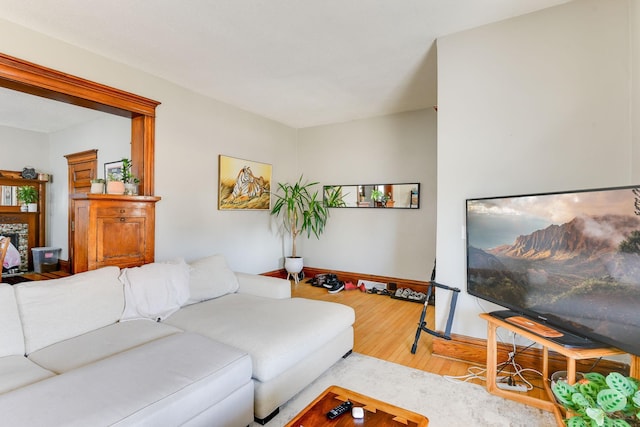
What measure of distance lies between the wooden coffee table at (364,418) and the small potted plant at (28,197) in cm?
664

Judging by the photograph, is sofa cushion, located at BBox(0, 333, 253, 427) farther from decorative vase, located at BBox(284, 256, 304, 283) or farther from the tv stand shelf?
decorative vase, located at BBox(284, 256, 304, 283)

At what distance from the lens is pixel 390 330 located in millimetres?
3271

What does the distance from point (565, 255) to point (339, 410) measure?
4.95 feet

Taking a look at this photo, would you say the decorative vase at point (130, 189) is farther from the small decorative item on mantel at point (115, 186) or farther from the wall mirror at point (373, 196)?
the wall mirror at point (373, 196)

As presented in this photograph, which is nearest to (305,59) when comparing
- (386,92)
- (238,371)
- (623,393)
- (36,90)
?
(386,92)

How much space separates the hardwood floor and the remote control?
1.36 meters

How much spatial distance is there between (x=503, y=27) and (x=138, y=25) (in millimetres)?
2921

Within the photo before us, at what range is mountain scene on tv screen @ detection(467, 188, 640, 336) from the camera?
1450mm

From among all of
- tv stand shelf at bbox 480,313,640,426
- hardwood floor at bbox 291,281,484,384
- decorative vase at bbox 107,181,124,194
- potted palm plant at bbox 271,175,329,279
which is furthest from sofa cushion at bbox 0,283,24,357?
potted palm plant at bbox 271,175,329,279

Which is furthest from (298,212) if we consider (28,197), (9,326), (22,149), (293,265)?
(22,149)

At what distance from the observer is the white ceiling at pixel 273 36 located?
2230 millimetres

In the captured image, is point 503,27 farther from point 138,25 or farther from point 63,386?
point 63,386

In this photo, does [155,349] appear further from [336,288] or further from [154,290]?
[336,288]

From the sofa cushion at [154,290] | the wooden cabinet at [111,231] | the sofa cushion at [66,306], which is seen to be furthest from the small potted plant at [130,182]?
the sofa cushion at [66,306]
